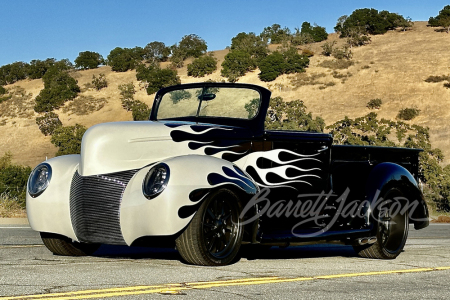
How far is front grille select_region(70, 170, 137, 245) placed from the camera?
22.1 ft

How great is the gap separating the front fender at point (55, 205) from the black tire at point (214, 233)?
1.35 metres

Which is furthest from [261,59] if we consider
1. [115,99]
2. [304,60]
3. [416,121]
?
[416,121]

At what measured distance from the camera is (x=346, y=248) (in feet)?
34.3

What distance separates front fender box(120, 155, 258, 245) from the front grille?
102mm

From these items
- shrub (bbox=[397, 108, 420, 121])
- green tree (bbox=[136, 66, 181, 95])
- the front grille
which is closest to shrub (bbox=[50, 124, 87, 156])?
green tree (bbox=[136, 66, 181, 95])

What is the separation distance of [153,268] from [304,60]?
218ft

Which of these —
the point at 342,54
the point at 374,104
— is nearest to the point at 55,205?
the point at 374,104

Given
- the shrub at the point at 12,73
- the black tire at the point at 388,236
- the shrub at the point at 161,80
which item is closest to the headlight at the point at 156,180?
the black tire at the point at 388,236

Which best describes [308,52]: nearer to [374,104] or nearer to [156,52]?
[374,104]

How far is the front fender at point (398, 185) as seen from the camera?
8.77 m

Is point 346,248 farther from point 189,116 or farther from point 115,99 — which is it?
point 115,99

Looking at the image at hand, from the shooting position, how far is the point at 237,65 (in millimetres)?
71188

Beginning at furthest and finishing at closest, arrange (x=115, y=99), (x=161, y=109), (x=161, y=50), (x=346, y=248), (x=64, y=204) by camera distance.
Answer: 1. (x=161, y=50)
2. (x=115, y=99)
3. (x=346, y=248)
4. (x=161, y=109)
5. (x=64, y=204)

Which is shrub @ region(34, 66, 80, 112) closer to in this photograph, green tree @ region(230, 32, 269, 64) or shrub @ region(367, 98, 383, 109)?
green tree @ region(230, 32, 269, 64)
